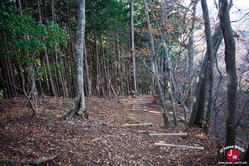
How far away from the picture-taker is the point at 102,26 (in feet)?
43.8

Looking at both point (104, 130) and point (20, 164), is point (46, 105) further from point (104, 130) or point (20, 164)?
point (20, 164)

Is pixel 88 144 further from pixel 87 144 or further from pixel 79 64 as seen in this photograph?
pixel 79 64

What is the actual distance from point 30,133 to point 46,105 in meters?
3.62

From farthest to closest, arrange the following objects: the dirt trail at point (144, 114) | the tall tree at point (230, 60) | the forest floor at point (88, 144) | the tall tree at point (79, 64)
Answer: the dirt trail at point (144, 114), the tall tree at point (79, 64), the forest floor at point (88, 144), the tall tree at point (230, 60)

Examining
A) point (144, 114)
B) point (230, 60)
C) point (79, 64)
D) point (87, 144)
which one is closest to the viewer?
point (230, 60)

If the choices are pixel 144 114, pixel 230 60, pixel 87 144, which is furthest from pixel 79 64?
pixel 144 114

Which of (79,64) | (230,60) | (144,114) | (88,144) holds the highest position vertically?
(79,64)

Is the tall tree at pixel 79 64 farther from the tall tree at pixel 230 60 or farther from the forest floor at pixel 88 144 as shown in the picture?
the tall tree at pixel 230 60

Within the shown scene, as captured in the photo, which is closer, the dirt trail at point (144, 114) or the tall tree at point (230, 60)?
the tall tree at point (230, 60)

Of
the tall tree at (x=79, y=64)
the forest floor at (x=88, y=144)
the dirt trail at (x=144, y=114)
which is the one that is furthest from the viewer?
the dirt trail at (x=144, y=114)

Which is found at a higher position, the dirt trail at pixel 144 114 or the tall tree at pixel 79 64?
the tall tree at pixel 79 64

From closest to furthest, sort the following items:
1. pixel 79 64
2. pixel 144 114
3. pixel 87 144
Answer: pixel 87 144 < pixel 79 64 < pixel 144 114

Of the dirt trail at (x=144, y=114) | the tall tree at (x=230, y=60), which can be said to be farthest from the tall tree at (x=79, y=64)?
the tall tree at (x=230, y=60)

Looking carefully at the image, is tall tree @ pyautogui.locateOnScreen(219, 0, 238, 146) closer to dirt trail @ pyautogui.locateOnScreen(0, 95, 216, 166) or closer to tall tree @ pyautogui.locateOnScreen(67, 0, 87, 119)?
dirt trail @ pyautogui.locateOnScreen(0, 95, 216, 166)
